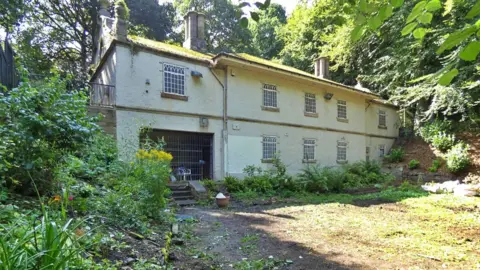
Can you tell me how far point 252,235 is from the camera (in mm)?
5055

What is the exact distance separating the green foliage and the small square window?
39.5 feet

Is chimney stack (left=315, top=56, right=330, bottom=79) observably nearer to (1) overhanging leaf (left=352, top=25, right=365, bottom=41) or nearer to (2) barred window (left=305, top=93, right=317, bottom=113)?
(2) barred window (left=305, top=93, right=317, bottom=113)

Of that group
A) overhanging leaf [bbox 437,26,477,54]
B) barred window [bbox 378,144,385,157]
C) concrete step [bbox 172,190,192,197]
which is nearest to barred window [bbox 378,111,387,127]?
barred window [bbox 378,144,385,157]

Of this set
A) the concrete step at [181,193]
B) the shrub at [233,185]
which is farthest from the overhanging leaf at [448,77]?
the shrub at [233,185]

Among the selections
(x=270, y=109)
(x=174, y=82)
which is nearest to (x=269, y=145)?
(x=270, y=109)

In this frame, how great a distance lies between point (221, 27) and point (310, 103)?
15479 mm

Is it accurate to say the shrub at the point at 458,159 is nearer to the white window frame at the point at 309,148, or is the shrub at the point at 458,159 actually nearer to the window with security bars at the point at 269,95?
the white window frame at the point at 309,148

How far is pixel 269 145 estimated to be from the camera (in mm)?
13547

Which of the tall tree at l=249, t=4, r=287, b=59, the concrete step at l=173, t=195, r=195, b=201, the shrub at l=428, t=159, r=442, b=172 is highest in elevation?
the tall tree at l=249, t=4, r=287, b=59

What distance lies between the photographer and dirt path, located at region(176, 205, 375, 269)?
3676mm

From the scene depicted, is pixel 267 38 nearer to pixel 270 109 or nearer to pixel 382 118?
pixel 382 118

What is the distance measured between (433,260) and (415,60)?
1490 centimetres

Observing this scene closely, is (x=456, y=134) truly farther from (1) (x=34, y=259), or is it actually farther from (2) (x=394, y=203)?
(1) (x=34, y=259)

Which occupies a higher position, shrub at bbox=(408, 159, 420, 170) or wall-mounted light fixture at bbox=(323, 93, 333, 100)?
wall-mounted light fixture at bbox=(323, 93, 333, 100)
